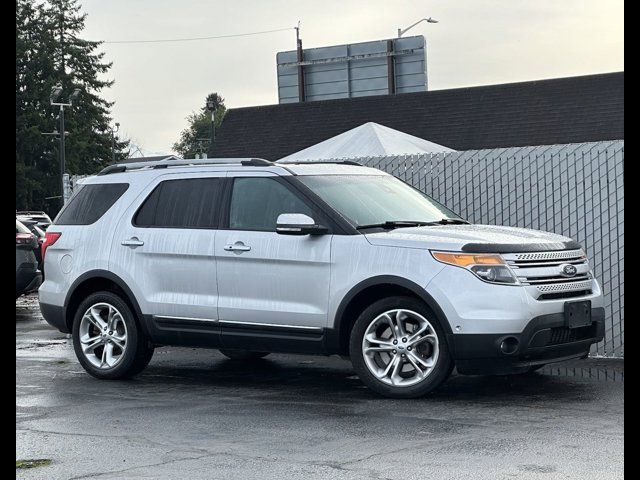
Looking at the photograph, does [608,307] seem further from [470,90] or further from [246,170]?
[470,90]

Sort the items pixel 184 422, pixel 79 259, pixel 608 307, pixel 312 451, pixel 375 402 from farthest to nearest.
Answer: pixel 608 307 → pixel 79 259 → pixel 375 402 → pixel 184 422 → pixel 312 451

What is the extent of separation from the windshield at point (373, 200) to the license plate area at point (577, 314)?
146cm

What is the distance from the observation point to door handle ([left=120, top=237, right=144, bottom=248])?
10102 millimetres

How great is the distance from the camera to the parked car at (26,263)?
1739cm

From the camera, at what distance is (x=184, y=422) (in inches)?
314

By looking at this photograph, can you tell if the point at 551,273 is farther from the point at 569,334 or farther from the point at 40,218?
the point at 40,218

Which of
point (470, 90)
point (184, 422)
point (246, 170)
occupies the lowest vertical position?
point (184, 422)

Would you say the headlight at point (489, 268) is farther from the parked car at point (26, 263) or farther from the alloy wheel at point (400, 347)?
the parked car at point (26, 263)

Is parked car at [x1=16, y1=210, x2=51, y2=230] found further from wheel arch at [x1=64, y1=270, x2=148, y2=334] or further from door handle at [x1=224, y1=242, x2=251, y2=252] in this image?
door handle at [x1=224, y1=242, x2=251, y2=252]

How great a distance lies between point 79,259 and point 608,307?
4965 mm

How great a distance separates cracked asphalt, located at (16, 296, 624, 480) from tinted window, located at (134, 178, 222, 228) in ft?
4.53

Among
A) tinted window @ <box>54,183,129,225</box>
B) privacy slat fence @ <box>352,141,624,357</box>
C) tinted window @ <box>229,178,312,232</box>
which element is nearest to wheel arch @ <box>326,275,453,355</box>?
tinted window @ <box>229,178,312,232</box>

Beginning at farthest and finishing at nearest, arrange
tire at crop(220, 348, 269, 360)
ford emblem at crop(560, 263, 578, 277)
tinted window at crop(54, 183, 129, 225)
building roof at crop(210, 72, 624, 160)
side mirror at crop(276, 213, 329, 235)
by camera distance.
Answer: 1. building roof at crop(210, 72, 624, 160)
2. tire at crop(220, 348, 269, 360)
3. tinted window at crop(54, 183, 129, 225)
4. side mirror at crop(276, 213, 329, 235)
5. ford emblem at crop(560, 263, 578, 277)
